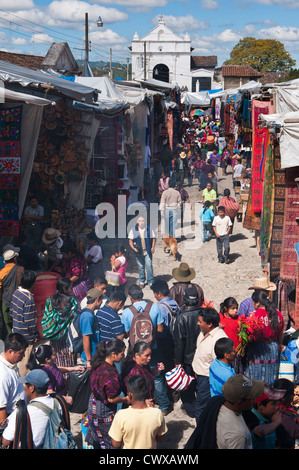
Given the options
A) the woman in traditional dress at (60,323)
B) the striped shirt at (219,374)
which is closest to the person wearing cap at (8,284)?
the woman in traditional dress at (60,323)

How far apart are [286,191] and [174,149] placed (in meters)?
15.0

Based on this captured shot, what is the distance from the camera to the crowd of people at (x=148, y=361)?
355 cm

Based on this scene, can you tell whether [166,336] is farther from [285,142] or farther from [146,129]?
[146,129]

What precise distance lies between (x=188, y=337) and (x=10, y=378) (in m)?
1.84

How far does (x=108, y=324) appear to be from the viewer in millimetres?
5195

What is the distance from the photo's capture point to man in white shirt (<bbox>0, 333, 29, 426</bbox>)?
403 cm

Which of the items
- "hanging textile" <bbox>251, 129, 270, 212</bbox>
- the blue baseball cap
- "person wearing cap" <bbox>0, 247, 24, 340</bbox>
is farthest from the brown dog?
the blue baseball cap

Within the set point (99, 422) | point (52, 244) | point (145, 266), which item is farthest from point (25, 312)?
point (145, 266)

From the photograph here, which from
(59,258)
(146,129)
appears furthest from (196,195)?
(59,258)

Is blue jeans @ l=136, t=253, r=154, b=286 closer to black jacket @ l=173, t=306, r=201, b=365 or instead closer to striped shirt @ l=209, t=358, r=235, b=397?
black jacket @ l=173, t=306, r=201, b=365

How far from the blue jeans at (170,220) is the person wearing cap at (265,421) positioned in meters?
8.03

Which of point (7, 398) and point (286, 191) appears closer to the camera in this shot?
point (7, 398)

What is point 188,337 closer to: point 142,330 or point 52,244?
point 142,330
